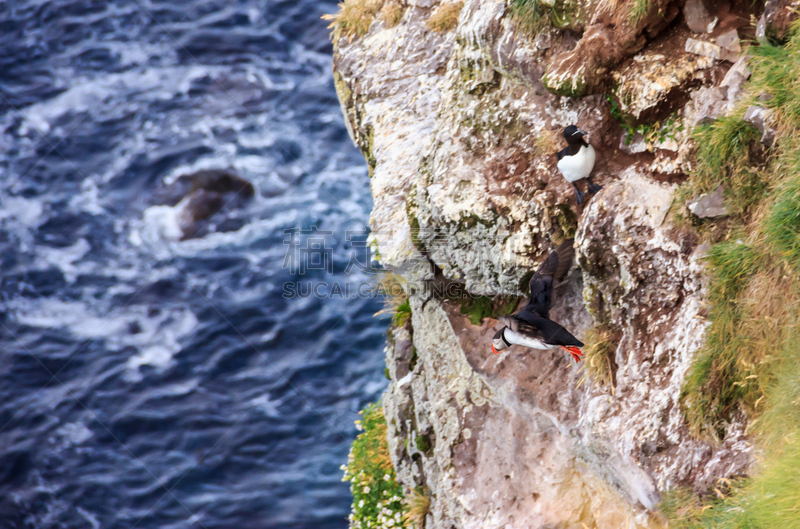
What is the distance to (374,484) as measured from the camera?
9.05 metres

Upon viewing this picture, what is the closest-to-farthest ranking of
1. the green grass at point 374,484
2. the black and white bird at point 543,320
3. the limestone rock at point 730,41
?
the limestone rock at point 730,41 < the black and white bird at point 543,320 < the green grass at point 374,484

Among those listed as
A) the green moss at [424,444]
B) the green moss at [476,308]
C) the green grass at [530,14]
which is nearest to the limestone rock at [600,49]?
the green grass at [530,14]

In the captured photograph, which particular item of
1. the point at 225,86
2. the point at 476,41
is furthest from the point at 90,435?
the point at 476,41

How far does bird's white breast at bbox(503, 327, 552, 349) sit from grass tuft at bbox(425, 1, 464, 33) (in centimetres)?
485

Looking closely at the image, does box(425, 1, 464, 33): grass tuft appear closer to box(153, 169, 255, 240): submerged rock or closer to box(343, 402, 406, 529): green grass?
box(343, 402, 406, 529): green grass

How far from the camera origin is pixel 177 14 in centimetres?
1791

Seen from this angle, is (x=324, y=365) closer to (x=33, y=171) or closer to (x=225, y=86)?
(x=225, y=86)

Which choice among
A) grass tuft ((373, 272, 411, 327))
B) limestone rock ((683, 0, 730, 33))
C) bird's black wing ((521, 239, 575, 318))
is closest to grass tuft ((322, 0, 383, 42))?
grass tuft ((373, 272, 411, 327))

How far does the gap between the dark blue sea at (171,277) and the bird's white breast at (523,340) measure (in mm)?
10499

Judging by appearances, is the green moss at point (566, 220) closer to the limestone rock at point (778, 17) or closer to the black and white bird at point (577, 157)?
the black and white bird at point (577, 157)

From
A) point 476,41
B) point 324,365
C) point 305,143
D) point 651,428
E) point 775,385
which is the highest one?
point 476,41

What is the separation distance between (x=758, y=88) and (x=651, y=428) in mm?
2488

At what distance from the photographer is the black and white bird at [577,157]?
4.54 metres

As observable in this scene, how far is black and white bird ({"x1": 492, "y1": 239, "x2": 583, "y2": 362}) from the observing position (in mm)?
4434
